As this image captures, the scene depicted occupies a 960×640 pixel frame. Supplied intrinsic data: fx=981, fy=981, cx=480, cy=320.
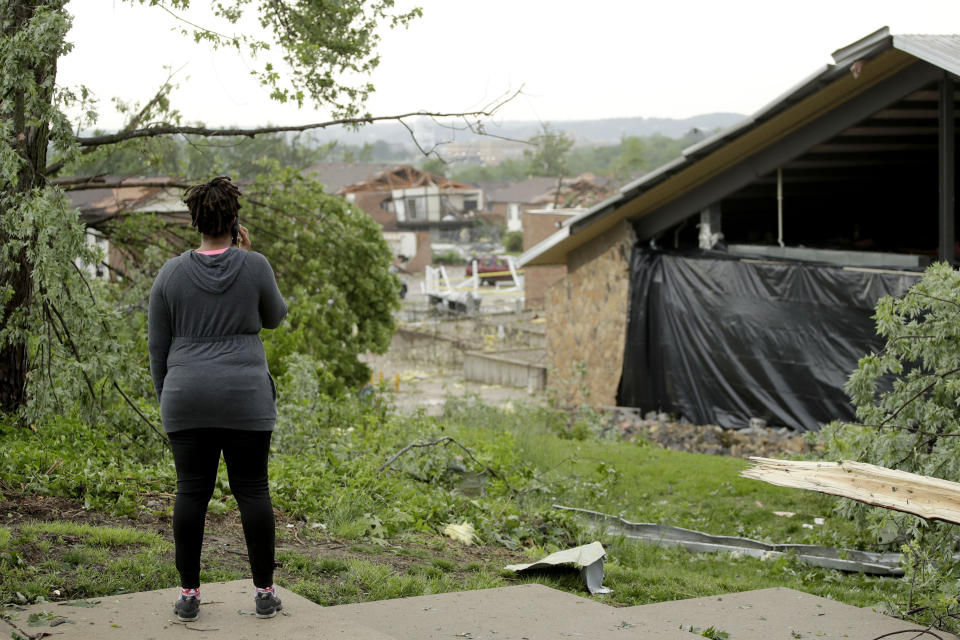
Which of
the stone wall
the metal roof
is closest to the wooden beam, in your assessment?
the metal roof

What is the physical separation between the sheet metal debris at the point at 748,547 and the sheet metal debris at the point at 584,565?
1.64 m

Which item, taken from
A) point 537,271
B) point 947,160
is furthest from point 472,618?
point 537,271

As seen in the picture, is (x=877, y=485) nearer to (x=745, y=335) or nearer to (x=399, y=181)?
(x=745, y=335)

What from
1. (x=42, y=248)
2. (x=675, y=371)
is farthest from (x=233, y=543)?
(x=675, y=371)

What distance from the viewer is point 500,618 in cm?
435

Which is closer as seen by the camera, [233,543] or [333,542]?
[233,543]

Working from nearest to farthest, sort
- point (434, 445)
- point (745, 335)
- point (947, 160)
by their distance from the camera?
point (434, 445)
point (947, 160)
point (745, 335)

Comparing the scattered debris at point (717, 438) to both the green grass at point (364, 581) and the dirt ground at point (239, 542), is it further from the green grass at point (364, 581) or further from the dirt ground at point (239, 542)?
the green grass at point (364, 581)

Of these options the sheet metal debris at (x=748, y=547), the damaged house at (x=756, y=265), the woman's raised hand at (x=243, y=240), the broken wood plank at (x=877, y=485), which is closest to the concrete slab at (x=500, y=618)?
the broken wood plank at (x=877, y=485)

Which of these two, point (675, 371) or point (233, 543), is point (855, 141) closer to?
point (675, 371)

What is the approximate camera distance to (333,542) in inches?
222

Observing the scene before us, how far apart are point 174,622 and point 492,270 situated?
5628cm

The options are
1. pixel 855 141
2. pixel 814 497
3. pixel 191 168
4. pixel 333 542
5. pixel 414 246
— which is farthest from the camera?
pixel 414 246

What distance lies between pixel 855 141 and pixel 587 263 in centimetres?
489
